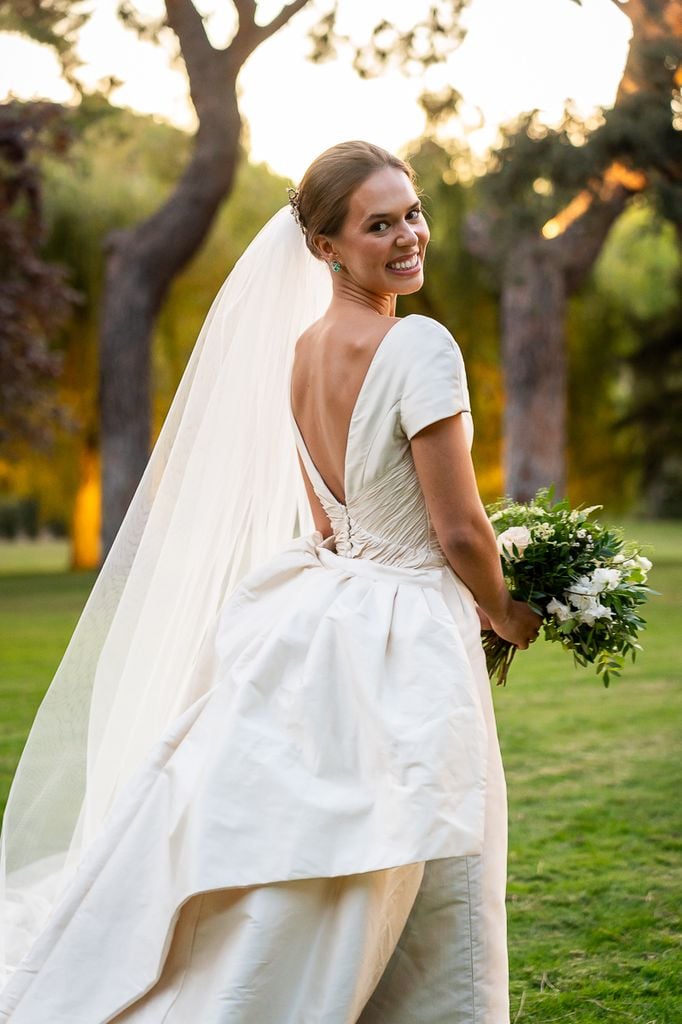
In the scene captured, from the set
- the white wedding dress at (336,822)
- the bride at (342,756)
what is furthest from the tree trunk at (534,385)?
the white wedding dress at (336,822)

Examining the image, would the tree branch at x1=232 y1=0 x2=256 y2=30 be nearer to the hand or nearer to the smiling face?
the smiling face

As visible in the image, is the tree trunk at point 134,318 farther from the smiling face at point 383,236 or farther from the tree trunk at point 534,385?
the smiling face at point 383,236

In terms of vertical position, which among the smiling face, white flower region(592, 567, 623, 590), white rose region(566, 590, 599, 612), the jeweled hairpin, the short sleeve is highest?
the jeweled hairpin

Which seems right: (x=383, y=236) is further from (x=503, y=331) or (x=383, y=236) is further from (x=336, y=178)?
(x=503, y=331)

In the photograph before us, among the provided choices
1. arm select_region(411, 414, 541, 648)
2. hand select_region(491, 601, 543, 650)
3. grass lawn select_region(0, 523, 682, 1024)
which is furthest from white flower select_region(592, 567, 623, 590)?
grass lawn select_region(0, 523, 682, 1024)

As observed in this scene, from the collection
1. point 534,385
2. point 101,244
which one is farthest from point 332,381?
point 101,244

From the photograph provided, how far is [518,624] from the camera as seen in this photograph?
2752mm

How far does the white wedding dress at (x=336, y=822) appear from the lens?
2.33 metres

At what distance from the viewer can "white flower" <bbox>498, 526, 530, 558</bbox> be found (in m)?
2.80

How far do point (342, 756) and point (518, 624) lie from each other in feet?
1.93

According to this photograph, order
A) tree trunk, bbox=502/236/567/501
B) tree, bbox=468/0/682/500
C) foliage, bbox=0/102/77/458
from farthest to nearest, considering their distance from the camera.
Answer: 1. tree trunk, bbox=502/236/567/501
2. foliage, bbox=0/102/77/458
3. tree, bbox=468/0/682/500

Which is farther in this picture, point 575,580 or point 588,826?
point 588,826

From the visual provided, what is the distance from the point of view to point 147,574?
3.21m

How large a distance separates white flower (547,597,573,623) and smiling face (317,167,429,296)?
2.62ft
